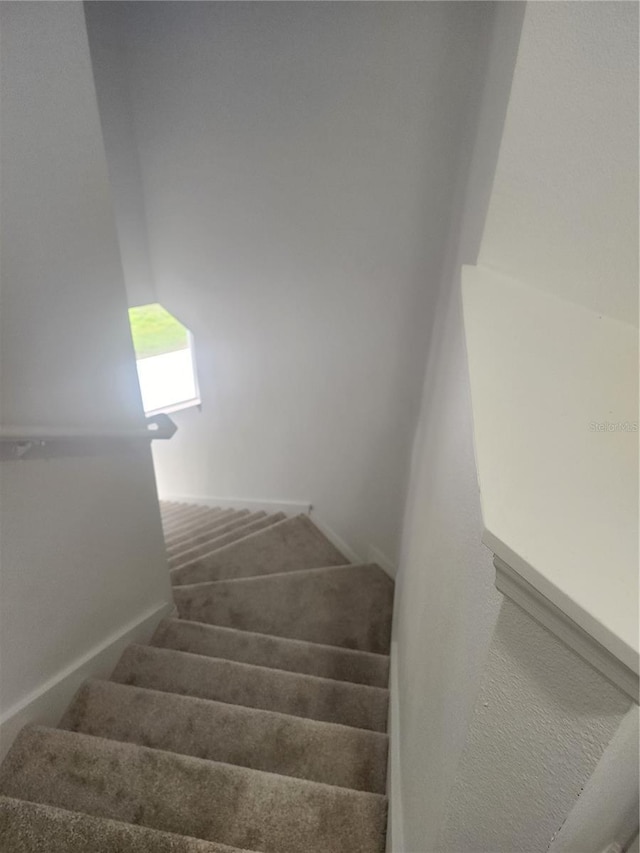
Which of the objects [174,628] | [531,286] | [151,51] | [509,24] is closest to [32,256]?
[531,286]

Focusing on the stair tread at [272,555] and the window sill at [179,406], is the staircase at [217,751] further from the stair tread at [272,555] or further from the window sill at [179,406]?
the window sill at [179,406]

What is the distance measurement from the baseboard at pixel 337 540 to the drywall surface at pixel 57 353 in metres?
1.96

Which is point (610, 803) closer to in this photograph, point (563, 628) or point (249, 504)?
point (563, 628)

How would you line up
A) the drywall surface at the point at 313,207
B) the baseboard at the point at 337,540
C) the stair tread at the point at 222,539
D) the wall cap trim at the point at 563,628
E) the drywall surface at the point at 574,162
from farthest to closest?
the baseboard at the point at 337,540 < the stair tread at the point at 222,539 < the drywall surface at the point at 313,207 < the drywall surface at the point at 574,162 < the wall cap trim at the point at 563,628

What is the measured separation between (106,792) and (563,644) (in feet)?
4.33

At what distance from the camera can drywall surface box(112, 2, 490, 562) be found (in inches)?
85.3

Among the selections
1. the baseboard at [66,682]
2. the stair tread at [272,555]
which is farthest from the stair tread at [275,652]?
the stair tread at [272,555]

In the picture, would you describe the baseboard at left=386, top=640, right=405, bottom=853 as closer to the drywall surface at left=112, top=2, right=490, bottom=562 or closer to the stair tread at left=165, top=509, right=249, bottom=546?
the drywall surface at left=112, top=2, right=490, bottom=562

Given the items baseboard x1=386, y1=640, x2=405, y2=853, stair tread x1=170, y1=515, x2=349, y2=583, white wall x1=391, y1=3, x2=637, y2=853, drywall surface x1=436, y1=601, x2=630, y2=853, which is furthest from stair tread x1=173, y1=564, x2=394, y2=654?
drywall surface x1=436, y1=601, x2=630, y2=853

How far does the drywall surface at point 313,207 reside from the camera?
7.11 feet

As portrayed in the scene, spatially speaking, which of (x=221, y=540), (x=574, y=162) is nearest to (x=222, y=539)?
(x=221, y=540)

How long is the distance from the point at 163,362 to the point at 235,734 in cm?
345

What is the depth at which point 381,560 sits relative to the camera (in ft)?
10.0

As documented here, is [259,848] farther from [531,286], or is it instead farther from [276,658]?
[531,286]
